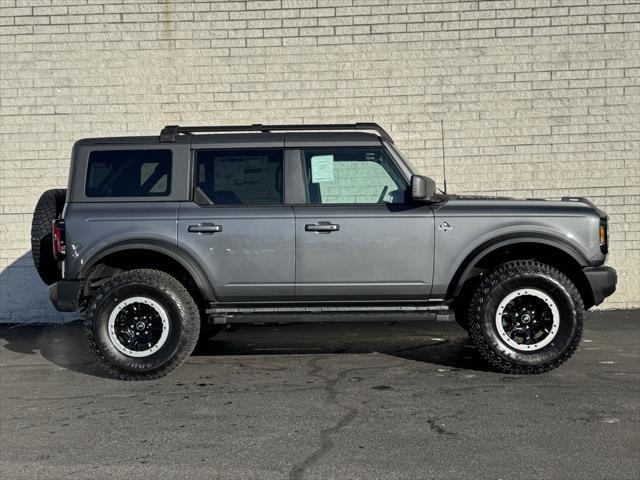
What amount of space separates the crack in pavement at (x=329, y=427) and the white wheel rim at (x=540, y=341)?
40.5 inches

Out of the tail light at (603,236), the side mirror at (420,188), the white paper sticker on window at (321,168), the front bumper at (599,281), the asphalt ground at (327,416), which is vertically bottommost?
the asphalt ground at (327,416)

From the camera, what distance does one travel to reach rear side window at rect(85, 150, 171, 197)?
6.54m

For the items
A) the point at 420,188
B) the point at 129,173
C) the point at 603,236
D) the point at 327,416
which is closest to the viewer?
the point at 327,416

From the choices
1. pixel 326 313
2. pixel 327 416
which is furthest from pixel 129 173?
pixel 327 416

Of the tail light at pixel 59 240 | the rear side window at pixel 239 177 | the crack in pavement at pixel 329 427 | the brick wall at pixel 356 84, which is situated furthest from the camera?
the brick wall at pixel 356 84

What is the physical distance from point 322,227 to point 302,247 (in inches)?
9.7

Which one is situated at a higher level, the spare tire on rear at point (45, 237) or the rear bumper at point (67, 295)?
the spare tire on rear at point (45, 237)

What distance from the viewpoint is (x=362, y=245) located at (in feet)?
20.8

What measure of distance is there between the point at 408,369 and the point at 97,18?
642 centimetres

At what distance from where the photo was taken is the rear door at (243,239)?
251 inches

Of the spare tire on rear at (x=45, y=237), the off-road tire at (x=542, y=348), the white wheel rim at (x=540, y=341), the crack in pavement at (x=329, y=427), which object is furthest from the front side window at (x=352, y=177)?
the spare tire on rear at (x=45, y=237)

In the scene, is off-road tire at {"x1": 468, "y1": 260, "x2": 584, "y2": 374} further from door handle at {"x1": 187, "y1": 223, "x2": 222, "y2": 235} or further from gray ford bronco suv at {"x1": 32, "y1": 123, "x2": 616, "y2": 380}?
door handle at {"x1": 187, "y1": 223, "x2": 222, "y2": 235}

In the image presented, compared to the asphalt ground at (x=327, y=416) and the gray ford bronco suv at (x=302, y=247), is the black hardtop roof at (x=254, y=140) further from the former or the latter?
the asphalt ground at (x=327, y=416)

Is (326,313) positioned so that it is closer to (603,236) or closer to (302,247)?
(302,247)
